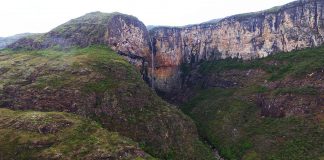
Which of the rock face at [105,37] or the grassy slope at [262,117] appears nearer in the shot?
the grassy slope at [262,117]

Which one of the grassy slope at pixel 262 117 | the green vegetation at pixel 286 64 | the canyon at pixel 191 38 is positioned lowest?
the grassy slope at pixel 262 117

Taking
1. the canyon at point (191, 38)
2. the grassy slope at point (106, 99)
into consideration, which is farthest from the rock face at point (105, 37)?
the grassy slope at point (106, 99)

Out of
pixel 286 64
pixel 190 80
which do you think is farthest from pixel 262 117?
pixel 190 80

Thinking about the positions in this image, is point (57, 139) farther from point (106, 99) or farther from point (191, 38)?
point (191, 38)

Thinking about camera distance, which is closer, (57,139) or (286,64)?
(57,139)

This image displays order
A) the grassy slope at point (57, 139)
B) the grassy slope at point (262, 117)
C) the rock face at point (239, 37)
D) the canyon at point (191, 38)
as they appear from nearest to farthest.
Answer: the grassy slope at point (57, 139), the grassy slope at point (262, 117), the rock face at point (239, 37), the canyon at point (191, 38)

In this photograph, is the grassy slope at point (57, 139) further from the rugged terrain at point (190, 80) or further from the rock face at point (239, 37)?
the rock face at point (239, 37)

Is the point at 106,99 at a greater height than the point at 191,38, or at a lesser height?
lesser

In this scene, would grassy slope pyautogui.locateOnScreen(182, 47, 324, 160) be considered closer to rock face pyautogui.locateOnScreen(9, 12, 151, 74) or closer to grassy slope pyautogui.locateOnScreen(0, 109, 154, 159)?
rock face pyautogui.locateOnScreen(9, 12, 151, 74)
